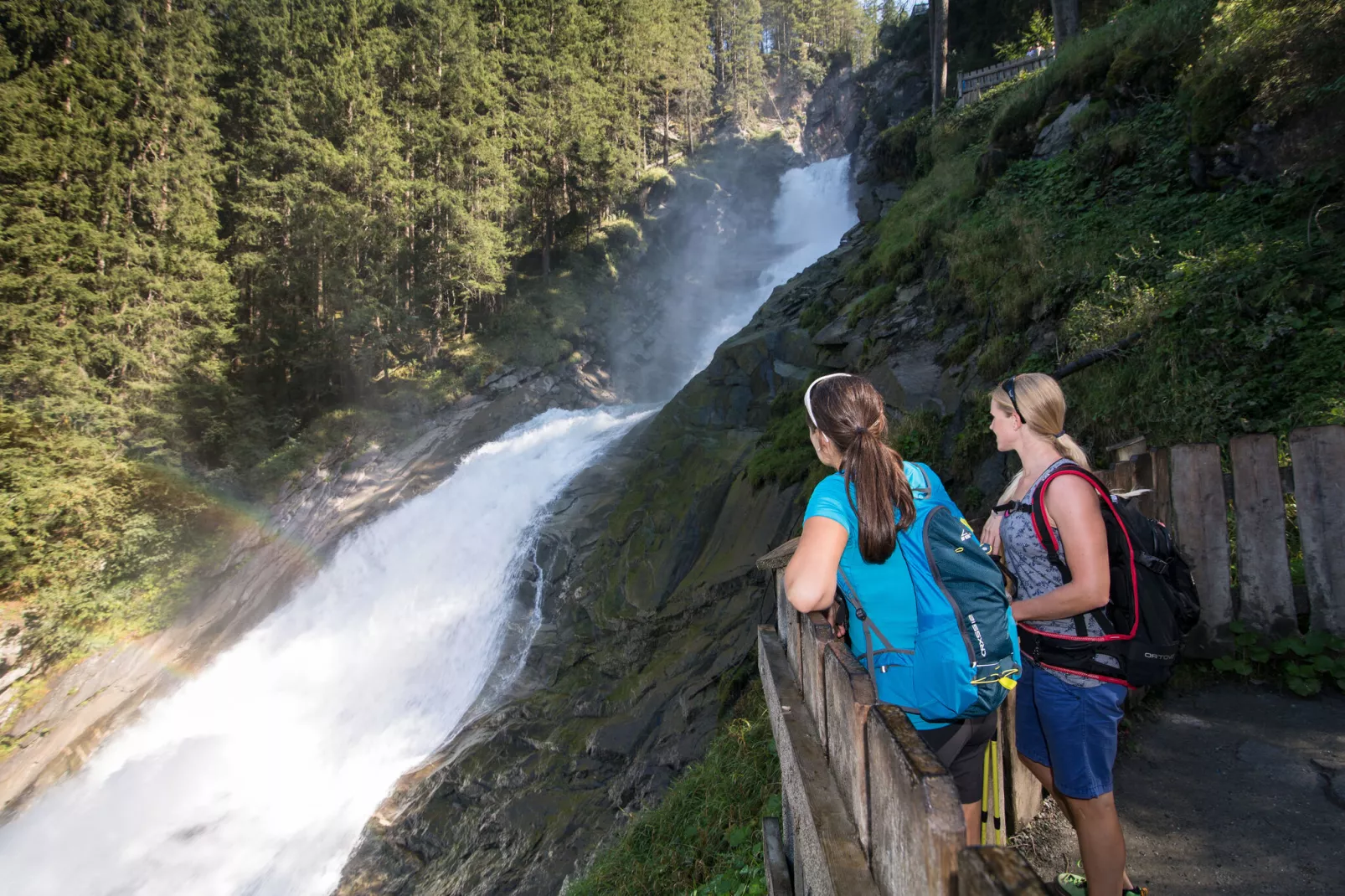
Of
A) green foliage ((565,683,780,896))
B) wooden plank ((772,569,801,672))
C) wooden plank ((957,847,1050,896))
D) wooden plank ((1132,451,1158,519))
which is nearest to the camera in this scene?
wooden plank ((957,847,1050,896))

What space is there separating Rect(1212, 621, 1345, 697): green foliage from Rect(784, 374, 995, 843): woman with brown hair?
8.45 feet

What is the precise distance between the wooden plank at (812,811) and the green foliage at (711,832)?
1287mm

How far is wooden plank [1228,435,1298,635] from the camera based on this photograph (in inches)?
132

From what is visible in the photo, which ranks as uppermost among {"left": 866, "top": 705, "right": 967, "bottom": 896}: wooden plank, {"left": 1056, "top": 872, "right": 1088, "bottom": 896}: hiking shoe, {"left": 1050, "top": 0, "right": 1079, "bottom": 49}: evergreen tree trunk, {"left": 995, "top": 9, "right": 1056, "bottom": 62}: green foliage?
{"left": 995, "top": 9, "right": 1056, "bottom": 62}: green foliage

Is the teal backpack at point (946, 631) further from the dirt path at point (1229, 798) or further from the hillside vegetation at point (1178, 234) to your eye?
the hillside vegetation at point (1178, 234)

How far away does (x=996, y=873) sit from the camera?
980 mm

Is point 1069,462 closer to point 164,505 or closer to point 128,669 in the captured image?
point 128,669

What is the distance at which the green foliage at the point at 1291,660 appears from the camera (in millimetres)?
3262

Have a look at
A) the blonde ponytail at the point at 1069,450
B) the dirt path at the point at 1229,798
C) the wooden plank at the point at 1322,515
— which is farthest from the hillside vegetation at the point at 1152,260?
the blonde ponytail at the point at 1069,450

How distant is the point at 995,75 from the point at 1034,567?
1732 centimetres

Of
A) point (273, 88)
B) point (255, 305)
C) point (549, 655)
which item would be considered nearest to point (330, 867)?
point (549, 655)

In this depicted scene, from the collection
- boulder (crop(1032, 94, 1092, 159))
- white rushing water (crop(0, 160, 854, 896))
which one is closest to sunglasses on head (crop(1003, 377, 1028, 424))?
boulder (crop(1032, 94, 1092, 159))

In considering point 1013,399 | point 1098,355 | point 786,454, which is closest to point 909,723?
point 1013,399

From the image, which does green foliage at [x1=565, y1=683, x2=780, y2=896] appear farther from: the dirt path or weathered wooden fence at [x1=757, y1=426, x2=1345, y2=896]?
the dirt path
